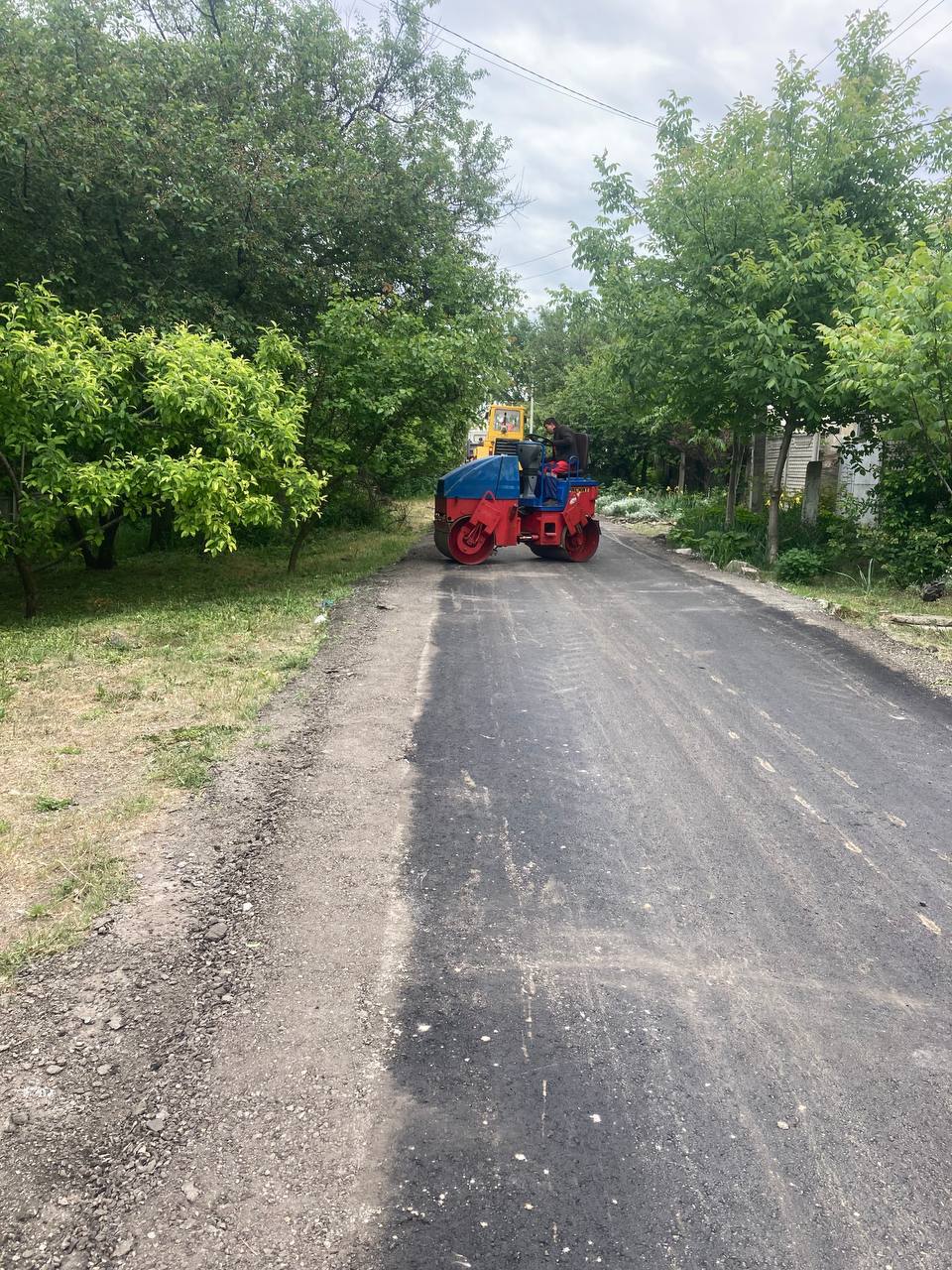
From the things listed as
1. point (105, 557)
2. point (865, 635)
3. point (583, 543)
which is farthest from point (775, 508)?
point (105, 557)

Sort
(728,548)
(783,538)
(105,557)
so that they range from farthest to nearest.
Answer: (783,538)
(728,548)
(105,557)

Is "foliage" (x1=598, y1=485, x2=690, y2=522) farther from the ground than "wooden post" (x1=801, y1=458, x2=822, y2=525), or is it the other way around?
"wooden post" (x1=801, y1=458, x2=822, y2=525)

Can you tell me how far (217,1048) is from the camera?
9.35ft

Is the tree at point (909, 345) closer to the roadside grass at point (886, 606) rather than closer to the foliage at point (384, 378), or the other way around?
the roadside grass at point (886, 606)

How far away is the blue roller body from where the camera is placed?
45.8 feet

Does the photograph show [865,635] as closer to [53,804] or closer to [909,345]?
[909,345]

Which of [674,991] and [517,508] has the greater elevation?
[517,508]

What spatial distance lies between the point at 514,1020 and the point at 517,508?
11984 mm

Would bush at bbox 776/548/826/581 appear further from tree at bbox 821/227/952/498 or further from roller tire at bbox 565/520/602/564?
roller tire at bbox 565/520/602/564

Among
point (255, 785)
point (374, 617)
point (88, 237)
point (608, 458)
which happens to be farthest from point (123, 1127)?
point (608, 458)

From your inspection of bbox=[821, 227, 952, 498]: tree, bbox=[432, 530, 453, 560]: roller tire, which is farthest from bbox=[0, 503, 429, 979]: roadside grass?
bbox=[821, 227, 952, 498]: tree

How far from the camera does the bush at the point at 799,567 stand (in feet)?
42.8

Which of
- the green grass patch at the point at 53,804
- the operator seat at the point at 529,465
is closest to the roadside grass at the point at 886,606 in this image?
the operator seat at the point at 529,465

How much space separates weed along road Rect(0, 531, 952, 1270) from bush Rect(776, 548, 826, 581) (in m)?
7.66
